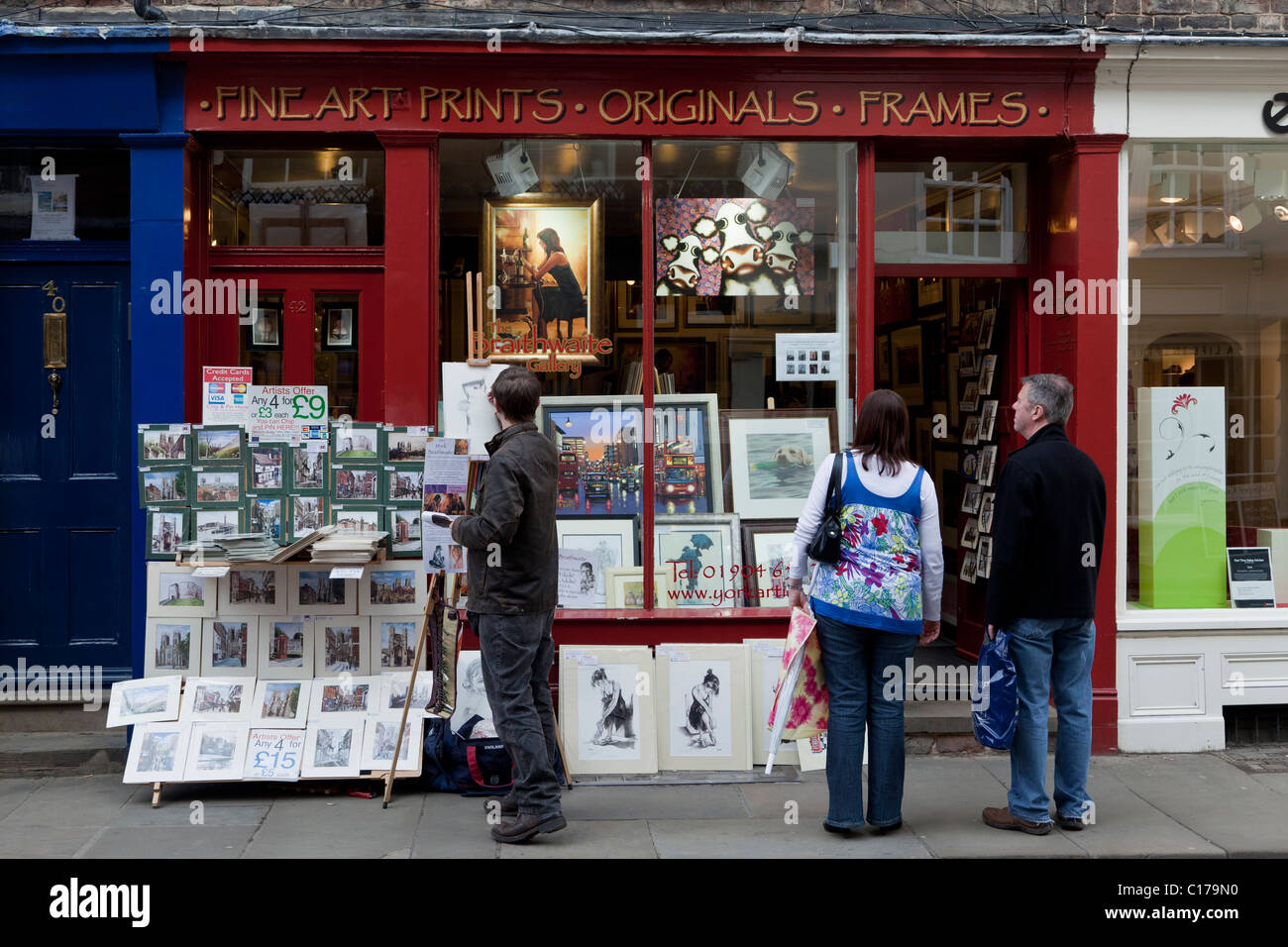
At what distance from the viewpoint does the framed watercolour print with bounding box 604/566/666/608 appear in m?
7.33

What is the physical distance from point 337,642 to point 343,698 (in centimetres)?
30

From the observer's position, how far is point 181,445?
6.64m

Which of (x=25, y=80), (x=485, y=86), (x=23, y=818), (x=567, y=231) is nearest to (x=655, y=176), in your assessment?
(x=567, y=231)

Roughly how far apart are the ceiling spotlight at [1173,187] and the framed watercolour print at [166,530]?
6.06 m

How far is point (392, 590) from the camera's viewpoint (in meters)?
6.64

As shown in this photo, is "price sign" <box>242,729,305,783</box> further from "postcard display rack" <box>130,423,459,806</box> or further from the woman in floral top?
the woman in floral top

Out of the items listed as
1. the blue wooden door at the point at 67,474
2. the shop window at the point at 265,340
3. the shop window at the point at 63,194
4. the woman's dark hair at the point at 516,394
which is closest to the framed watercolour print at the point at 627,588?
the woman's dark hair at the point at 516,394

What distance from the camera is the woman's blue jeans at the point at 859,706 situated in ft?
18.5

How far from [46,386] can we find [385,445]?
2.25m

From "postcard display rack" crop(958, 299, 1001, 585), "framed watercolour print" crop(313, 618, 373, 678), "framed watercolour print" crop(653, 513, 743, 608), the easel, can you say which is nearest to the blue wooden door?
"framed watercolour print" crop(313, 618, 373, 678)

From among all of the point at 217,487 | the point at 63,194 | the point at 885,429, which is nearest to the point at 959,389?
the point at 885,429

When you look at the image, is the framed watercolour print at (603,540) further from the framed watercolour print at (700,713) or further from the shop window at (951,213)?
the shop window at (951,213)

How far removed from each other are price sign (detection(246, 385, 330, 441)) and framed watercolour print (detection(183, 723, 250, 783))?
158cm

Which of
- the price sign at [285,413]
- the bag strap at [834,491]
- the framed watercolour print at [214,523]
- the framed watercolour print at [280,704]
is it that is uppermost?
the price sign at [285,413]
